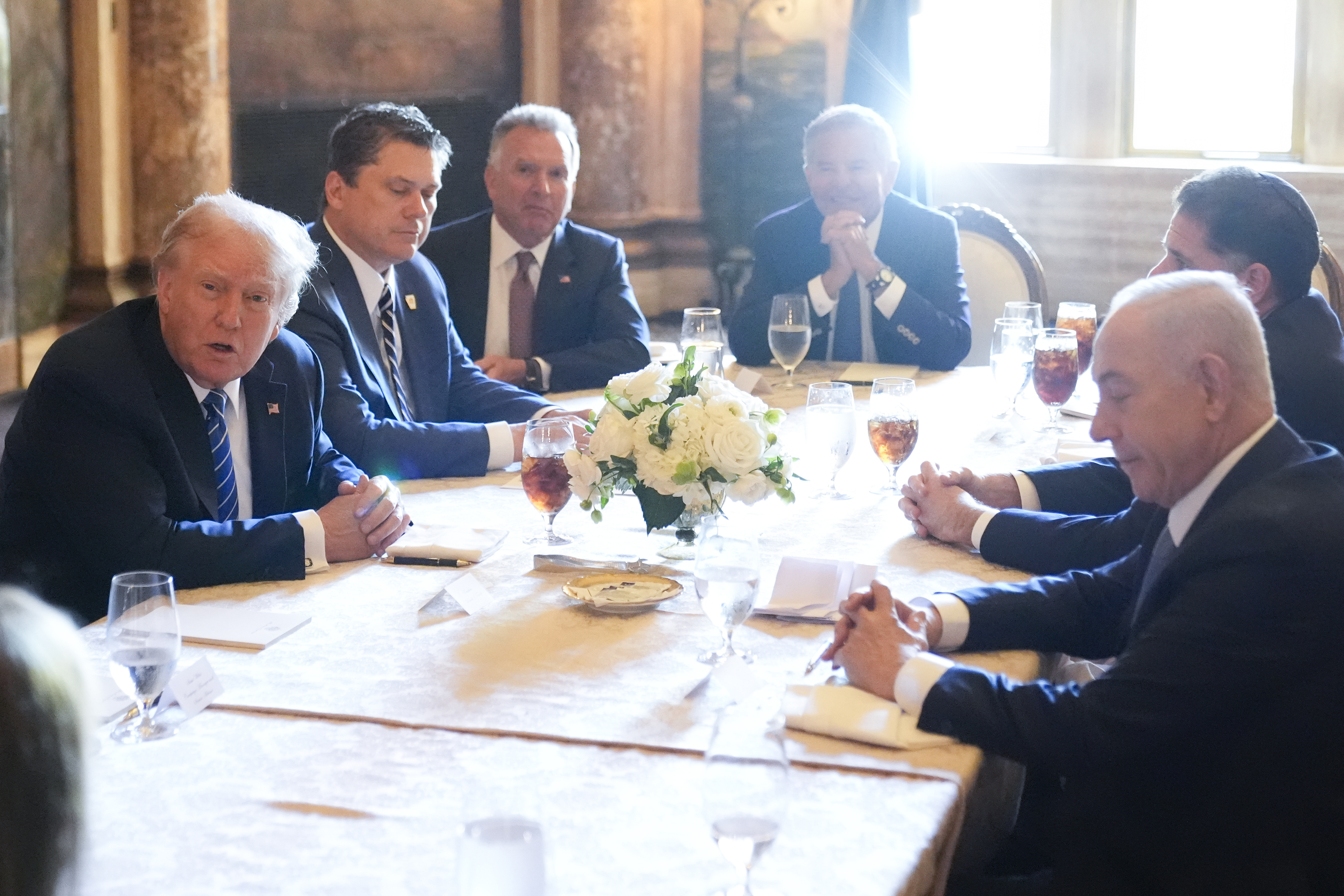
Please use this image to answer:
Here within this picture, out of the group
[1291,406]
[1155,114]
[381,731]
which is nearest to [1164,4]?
[1155,114]

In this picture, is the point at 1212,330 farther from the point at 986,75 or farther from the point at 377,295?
the point at 986,75

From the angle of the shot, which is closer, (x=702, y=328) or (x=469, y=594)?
(x=469, y=594)

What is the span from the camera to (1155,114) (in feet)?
21.8

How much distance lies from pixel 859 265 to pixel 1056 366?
3.27ft

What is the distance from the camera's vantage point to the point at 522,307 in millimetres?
3848

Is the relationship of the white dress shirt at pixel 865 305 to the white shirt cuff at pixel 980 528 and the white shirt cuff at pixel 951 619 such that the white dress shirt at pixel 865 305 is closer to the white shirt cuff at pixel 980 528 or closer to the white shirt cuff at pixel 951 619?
the white shirt cuff at pixel 980 528

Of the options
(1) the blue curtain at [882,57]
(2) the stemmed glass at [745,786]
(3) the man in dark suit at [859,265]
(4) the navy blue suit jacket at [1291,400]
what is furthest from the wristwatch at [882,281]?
(2) the stemmed glass at [745,786]

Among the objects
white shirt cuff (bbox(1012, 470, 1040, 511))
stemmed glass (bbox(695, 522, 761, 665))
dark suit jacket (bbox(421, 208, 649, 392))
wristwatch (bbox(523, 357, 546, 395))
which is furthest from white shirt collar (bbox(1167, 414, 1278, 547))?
dark suit jacket (bbox(421, 208, 649, 392))

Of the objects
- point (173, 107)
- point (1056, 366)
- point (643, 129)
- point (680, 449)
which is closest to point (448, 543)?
point (680, 449)

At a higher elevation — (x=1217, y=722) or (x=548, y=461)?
(x=548, y=461)

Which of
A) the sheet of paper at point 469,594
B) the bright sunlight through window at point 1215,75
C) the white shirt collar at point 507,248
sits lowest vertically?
the sheet of paper at point 469,594

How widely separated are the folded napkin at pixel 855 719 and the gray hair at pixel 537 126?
266 centimetres

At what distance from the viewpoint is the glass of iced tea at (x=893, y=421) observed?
235 centimetres

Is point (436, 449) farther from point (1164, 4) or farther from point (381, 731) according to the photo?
point (1164, 4)
